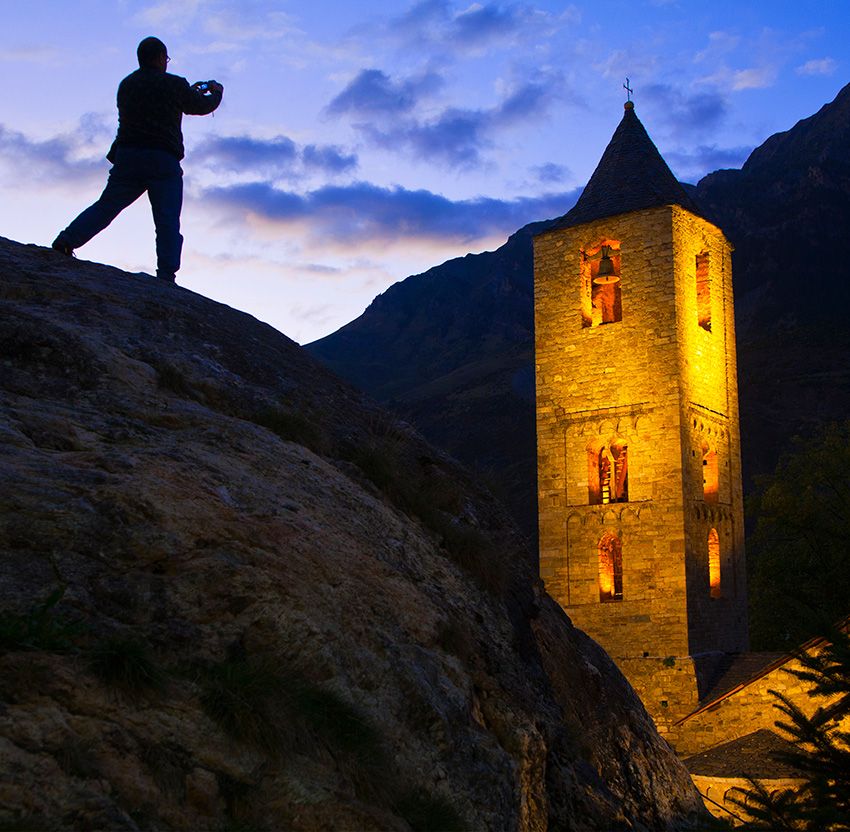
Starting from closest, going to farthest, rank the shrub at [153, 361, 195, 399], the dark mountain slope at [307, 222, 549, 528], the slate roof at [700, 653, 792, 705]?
the shrub at [153, 361, 195, 399] → the slate roof at [700, 653, 792, 705] → the dark mountain slope at [307, 222, 549, 528]

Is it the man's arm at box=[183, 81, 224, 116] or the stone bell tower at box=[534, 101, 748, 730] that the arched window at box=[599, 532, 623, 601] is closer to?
the stone bell tower at box=[534, 101, 748, 730]

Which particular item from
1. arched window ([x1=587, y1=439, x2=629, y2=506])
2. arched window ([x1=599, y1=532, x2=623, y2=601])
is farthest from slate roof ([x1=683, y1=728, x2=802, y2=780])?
arched window ([x1=587, y1=439, x2=629, y2=506])

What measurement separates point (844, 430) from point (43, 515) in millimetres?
34435

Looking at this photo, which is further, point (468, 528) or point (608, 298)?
point (608, 298)

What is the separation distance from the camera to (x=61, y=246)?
274 inches

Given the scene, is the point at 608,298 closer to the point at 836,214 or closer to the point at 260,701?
the point at 260,701

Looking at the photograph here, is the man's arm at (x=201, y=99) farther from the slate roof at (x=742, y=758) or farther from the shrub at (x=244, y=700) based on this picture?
the slate roof at (x=742, y=758)

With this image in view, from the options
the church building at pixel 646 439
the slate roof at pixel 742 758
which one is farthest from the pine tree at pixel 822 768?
the church building at pixel 646 439

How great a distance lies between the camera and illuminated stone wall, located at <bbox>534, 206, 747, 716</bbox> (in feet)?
83.6

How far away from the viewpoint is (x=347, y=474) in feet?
19.2

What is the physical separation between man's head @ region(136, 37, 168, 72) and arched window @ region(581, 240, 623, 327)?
20.3 meters

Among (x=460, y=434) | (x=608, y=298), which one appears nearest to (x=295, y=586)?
(x=608, y=298)

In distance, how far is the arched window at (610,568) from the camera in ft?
86.1

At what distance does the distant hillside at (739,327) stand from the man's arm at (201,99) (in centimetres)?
3372
